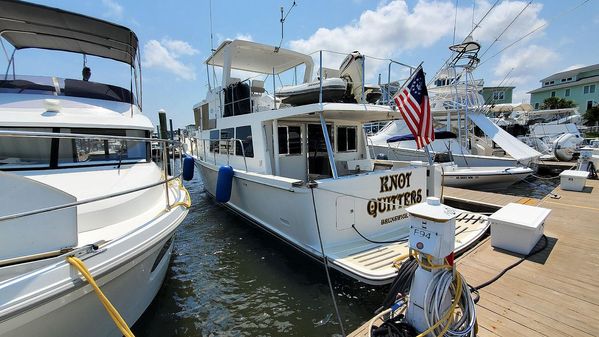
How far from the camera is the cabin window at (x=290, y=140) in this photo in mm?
6270

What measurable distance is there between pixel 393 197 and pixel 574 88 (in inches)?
2086

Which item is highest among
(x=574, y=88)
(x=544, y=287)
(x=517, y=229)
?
(x=574, y=88)

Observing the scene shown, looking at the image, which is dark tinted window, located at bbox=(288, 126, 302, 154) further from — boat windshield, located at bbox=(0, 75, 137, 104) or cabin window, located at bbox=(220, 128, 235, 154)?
boat windshield, located at bbox=(0, 75, 137, 104)

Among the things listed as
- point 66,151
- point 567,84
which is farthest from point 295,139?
point 567,84

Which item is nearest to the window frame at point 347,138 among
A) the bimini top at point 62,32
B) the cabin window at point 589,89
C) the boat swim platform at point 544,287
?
the boat swim platform at point 544,287

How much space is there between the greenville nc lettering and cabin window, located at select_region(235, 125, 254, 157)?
2.99 m

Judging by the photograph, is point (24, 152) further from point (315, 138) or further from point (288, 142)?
point (315, 138)

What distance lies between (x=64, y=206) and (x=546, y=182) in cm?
1869

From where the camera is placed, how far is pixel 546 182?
1411 cm

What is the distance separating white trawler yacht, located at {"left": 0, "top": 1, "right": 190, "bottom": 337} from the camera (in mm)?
2004

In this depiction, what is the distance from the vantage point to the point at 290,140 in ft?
20.9

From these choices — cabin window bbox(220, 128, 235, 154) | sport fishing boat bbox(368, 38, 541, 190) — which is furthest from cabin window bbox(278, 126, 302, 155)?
sport fishing boat bbox(368, 38, 541, 190)

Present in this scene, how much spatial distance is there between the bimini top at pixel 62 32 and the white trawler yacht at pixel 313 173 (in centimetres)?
252

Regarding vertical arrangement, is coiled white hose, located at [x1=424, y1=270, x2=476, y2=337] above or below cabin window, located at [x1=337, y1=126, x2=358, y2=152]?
below
